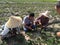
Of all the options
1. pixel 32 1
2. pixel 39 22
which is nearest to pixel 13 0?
pixel 32 1

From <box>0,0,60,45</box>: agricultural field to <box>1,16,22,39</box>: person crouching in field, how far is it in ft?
0.65

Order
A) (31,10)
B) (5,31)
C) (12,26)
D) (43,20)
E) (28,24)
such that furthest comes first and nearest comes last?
(31,10)
(43,20)
(28,24)
(5,31)
(12,26)

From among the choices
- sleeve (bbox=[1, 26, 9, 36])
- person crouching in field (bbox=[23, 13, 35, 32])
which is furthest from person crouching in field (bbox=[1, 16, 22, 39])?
person crouching in field (bbox=[23, 13, 35, 32])

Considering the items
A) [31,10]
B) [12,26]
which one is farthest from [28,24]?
[31,10]

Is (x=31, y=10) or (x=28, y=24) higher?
(x=28, y=24)

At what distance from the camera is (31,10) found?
42.4ft

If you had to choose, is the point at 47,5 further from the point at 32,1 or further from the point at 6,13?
the point at 6,13

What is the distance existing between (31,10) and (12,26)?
15.8 ft

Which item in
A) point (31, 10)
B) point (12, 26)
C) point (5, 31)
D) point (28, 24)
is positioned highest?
point (12, 26)

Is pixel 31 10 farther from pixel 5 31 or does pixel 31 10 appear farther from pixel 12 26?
pixel 12 26

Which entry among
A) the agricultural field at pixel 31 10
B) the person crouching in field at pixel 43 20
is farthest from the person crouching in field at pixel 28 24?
the person crouching in field at pixel 43 20

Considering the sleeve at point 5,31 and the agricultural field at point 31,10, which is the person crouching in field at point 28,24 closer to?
the agricultural field at point 31,10

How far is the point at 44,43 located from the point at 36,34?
1052 millimetres

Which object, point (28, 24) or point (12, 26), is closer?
point (12, 26)
